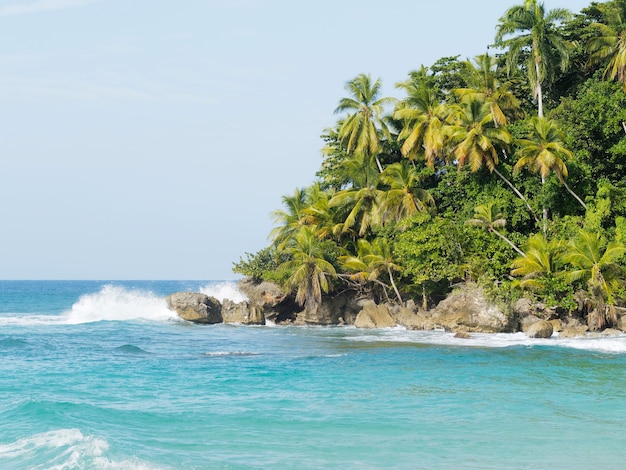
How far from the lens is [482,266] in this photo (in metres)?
32.6

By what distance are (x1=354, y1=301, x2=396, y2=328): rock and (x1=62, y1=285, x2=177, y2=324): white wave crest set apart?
11.6 m

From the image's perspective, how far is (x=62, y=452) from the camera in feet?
38.2

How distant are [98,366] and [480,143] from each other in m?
20.2

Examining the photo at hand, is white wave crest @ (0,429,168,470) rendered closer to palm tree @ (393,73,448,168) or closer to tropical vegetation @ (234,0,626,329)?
tropical vegetation @ (234,0,626,329)

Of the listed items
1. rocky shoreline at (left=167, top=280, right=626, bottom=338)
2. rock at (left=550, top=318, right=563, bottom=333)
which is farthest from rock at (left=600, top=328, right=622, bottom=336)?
rock at (left=550, top=318, right=563, bottom=333)

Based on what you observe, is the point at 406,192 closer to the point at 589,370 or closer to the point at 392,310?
the point at 392,310

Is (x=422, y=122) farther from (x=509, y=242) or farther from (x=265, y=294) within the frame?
(x=265, y=294)

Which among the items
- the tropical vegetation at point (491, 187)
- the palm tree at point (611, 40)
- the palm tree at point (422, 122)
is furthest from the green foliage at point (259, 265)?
the palm tree at point (611, 40)

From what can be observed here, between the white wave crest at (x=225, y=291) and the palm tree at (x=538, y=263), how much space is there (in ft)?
55.9

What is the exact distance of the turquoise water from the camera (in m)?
11.5

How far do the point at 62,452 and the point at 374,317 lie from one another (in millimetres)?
25570

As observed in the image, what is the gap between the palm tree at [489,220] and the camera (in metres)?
33.0

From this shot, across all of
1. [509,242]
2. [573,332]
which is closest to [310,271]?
[509,242]

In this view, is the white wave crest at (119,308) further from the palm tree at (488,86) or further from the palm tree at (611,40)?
the palm tree at (611,40)
